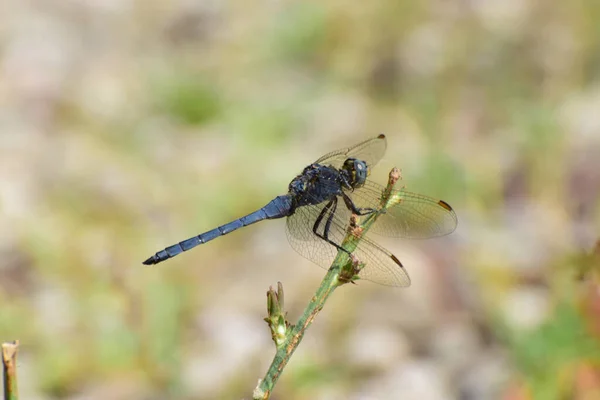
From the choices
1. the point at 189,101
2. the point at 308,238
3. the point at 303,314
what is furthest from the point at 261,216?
the point at 189,101

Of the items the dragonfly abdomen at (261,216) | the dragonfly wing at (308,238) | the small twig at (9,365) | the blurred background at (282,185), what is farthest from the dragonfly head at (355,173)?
the small twig at (9,365)

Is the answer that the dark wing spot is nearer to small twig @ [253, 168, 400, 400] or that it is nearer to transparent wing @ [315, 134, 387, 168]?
transparent wing @ [315, 134, 387, 168]

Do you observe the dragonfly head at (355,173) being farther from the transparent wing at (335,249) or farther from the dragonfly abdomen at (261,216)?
the dragonfly abdomen at (261,216)

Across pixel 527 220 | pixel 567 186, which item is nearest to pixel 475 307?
pixel 527 220

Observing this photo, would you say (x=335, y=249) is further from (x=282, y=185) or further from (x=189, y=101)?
(x=189, y=101)

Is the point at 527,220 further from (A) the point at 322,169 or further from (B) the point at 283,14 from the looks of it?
(B) the point at 283,14
